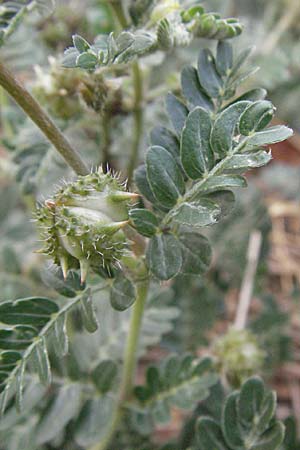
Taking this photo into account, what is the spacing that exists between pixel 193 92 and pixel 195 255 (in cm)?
30

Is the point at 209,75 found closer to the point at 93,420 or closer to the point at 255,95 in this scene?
the point at 255,95

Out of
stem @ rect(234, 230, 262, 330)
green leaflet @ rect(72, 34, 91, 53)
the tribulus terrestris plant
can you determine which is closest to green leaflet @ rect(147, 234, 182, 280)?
the tribulus terrestris plant

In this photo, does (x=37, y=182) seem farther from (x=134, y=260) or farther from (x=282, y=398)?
(x=282, y=398)

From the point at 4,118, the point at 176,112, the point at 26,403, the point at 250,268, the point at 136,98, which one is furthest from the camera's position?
the point at 250,268

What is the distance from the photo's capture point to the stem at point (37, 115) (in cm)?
100

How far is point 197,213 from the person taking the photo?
0.98 metres

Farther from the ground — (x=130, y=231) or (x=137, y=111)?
(x=137, y=111)

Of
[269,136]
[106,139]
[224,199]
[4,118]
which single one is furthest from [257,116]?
[4,118]

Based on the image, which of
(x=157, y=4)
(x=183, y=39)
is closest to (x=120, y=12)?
(x=157, y=4)

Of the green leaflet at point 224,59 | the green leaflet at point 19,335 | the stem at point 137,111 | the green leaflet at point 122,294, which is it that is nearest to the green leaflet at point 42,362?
the green leaflet at point 19,335

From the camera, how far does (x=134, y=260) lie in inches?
44.1

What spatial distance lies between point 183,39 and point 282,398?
1.43 metres

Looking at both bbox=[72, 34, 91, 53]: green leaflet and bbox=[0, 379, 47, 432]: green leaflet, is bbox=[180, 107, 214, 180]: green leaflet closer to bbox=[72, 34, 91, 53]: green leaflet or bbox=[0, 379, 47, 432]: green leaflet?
bbox=[72, 34, 91, 53]: green leaflet

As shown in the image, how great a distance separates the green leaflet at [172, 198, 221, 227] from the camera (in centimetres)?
95
